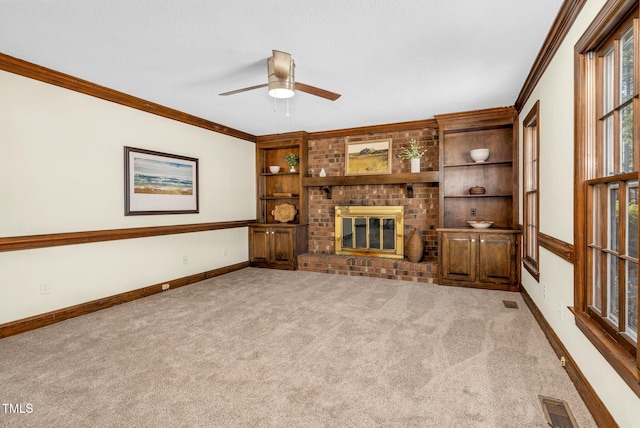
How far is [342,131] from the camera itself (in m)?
5.56

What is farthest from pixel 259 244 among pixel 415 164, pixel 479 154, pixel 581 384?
pixel 581 384

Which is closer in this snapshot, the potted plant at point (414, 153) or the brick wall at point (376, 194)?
the potted plant at point (414, 153)

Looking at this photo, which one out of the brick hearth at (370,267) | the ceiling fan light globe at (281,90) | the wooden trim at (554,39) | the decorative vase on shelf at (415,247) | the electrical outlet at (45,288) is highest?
the wooden trim at (554,39)

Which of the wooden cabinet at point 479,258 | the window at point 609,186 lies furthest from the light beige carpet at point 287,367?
the wooden cabinet at point 479,258

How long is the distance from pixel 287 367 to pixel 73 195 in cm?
281

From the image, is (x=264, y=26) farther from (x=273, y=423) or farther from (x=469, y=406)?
(x=469, y=406)

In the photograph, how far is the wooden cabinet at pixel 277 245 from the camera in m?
5.59

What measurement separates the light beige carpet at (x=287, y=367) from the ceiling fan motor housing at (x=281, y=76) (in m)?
2.09

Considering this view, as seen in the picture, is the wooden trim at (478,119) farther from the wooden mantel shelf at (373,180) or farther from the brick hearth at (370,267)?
the brick hearth at (370,267)

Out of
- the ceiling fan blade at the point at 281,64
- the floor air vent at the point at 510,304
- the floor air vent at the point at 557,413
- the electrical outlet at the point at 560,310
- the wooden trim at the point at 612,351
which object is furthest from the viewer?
the floor air vent at the point at 510,304

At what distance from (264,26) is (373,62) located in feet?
3.51

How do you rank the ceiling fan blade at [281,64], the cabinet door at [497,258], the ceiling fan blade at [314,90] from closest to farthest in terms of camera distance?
the ceiling fan blade at [281,64]
the ceiling fan blade at [314,90]
the cabinet door at [497,258]

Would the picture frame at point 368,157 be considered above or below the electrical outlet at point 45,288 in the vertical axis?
above

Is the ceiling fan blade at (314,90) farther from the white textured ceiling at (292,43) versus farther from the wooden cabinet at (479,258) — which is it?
the wooden cabinet at (479,258)
